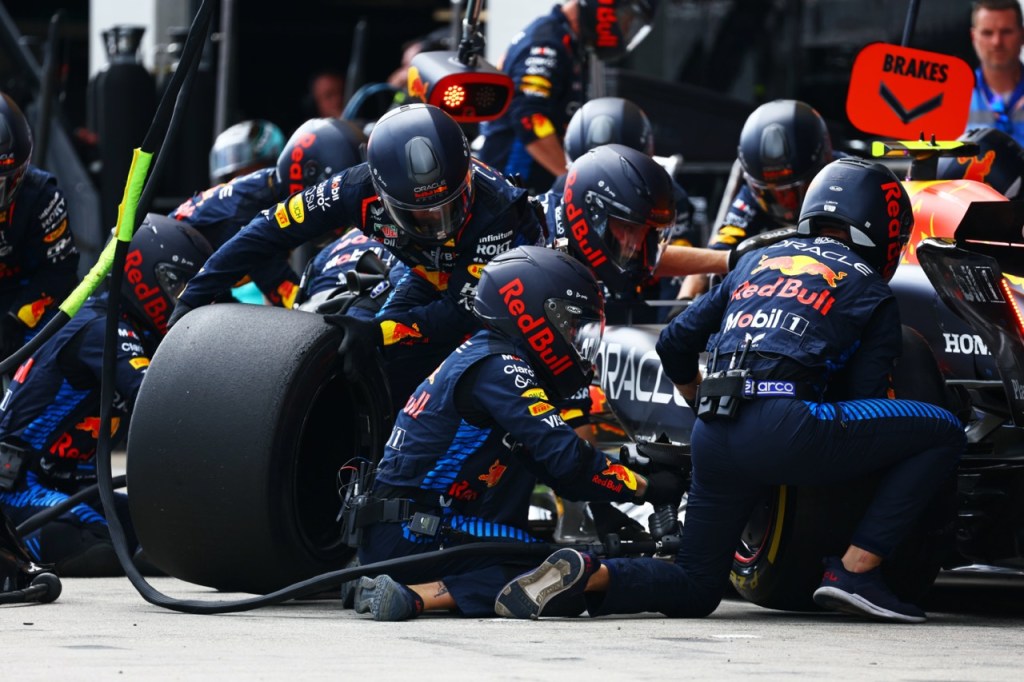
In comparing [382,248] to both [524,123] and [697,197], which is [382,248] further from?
[697,197]

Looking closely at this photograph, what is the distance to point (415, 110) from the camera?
6.73m

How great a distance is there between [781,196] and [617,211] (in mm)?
1133

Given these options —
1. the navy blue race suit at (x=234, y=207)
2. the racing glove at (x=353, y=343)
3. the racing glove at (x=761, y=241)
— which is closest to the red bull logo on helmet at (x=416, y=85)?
the navy blue race suit at (x=234, y=207)

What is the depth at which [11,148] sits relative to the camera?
7660 millimetres

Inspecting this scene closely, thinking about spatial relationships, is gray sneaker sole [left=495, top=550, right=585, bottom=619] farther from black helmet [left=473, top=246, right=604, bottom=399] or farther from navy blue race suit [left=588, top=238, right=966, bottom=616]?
black helmet [left=473, top=246, right=604, bottom=399]

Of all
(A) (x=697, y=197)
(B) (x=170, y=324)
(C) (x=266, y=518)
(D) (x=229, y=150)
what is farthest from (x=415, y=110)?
(A) (x=697, y=197)

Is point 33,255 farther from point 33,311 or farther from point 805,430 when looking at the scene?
point 805,430

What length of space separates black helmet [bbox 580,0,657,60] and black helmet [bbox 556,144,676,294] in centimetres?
226

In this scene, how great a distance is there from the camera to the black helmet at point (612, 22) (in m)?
9.70

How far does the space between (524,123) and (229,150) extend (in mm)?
1494

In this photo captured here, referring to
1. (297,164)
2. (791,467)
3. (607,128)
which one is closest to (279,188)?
(297,164)

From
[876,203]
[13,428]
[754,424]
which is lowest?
[13,428]

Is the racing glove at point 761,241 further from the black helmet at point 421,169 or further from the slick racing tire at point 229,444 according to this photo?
the slick racing tire at point 229,444

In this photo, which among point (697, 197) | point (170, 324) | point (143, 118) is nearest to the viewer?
point (170, 324)
